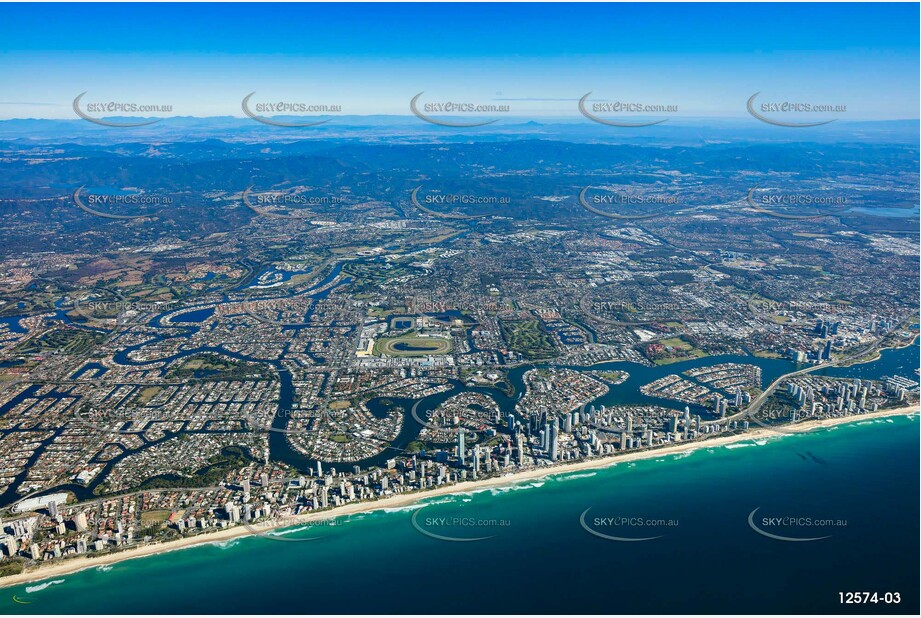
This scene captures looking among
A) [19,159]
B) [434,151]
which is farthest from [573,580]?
[19,159]

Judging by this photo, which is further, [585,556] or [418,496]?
[418,496]

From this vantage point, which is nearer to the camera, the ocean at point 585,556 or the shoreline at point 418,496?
the ocean at point 585,556

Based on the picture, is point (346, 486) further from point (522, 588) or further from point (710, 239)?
point (710, 239)

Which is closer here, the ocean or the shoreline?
the ocean

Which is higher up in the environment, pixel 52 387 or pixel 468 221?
pixel 468 221
